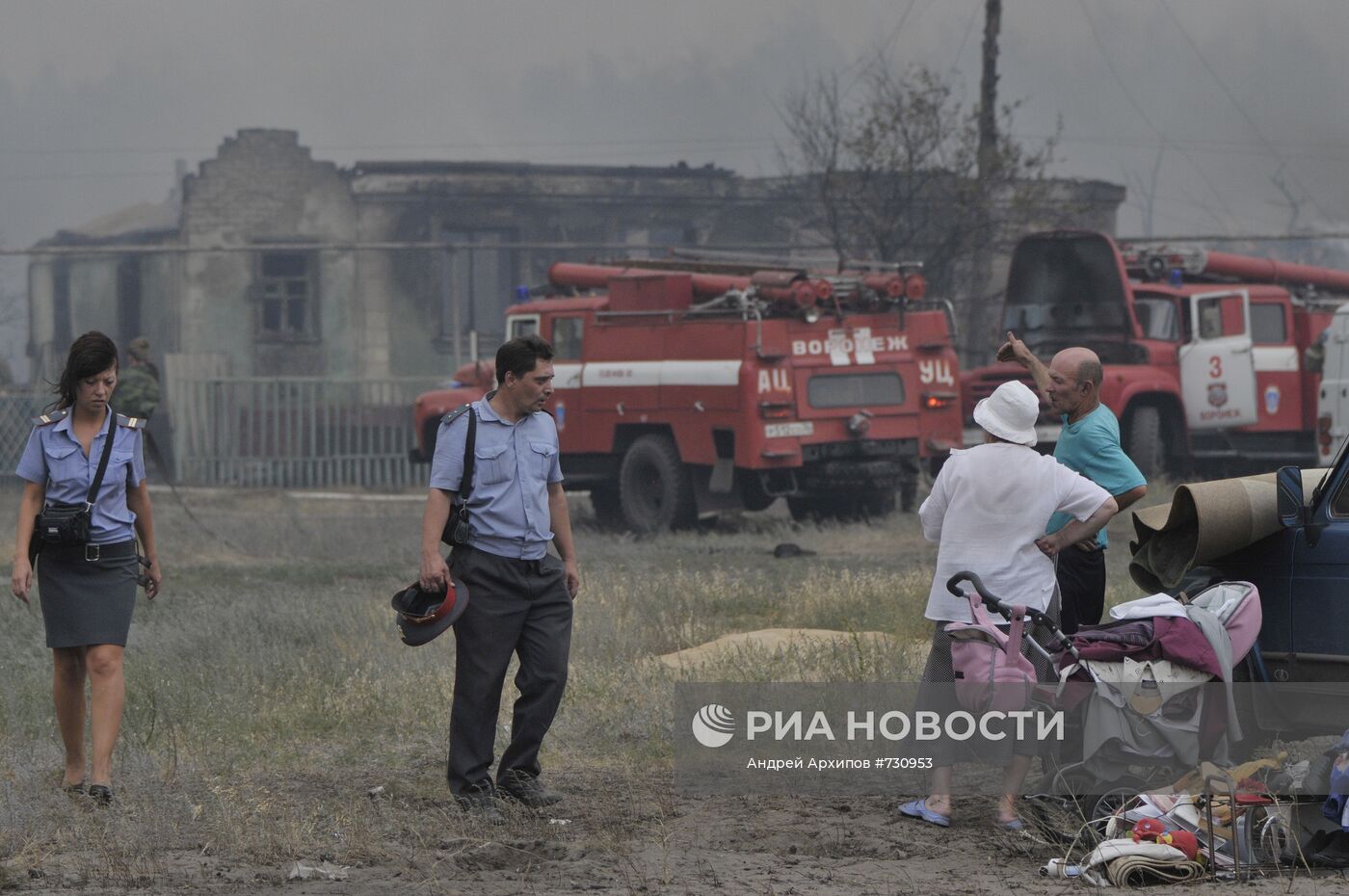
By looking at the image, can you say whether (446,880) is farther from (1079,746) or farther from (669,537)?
(669,537)

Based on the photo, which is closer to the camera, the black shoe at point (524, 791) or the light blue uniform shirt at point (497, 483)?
the light blue uniform shirt at point (497, 483)

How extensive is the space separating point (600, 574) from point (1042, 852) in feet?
→ 24.9

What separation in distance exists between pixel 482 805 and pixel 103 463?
6.21 feet

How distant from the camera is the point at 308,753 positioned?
7.78 metres

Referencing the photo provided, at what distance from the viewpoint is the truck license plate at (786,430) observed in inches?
676

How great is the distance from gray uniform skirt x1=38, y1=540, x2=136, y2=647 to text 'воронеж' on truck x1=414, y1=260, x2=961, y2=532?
35.5 feet

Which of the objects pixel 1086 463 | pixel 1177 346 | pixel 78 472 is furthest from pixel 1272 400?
pixel 78 472

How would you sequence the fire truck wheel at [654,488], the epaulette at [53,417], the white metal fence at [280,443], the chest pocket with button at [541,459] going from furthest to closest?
the white metal fence at [280,443] → the fire truck wheel at [654,488] → the epaulette at [53,417] → the chest pocket with button at [541,459]

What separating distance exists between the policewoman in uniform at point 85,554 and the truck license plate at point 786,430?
35.4ft

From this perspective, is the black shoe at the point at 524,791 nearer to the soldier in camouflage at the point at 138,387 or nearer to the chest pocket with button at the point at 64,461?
the chest pocket with button at the point at 64,461

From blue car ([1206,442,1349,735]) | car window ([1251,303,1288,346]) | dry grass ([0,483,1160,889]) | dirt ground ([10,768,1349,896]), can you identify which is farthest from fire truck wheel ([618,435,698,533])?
blue car ([1206,442,1349,735])

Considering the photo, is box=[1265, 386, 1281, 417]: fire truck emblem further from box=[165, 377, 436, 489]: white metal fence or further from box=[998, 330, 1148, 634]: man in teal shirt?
box=[998, 330, 1148, 634]: man in teal shirt

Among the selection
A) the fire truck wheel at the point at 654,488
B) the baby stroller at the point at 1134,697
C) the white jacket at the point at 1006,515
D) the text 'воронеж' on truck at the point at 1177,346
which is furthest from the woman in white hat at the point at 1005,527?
the text 'воронеж' on truck at the point at 1177,346

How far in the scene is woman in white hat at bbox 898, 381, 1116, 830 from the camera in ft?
19.9
